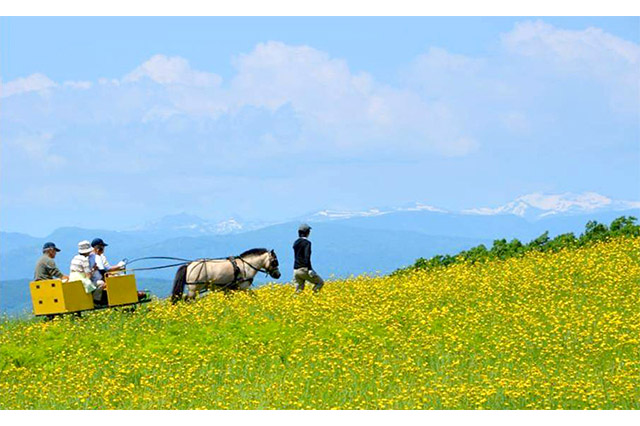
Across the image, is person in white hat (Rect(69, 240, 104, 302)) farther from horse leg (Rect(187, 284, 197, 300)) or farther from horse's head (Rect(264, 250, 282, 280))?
horse's head (Rect(264, 250, 282, 280))

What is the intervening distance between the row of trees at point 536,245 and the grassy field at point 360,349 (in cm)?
509

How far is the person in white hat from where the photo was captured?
21781 millimetres

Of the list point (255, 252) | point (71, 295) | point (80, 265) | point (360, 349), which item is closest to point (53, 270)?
point (80, 265)

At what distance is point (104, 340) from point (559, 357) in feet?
31.0

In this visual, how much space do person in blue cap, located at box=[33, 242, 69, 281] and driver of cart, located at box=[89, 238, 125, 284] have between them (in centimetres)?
69

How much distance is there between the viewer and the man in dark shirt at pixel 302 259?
23.6m

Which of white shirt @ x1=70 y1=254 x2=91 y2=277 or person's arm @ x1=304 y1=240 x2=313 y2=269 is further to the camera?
person's arm @ x1=304 y1=240 x2=313 y2=269

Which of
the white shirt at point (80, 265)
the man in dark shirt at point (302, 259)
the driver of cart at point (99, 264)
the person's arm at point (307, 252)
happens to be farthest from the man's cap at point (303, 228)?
the white shirt at point (80, 265)

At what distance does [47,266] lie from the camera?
71.8ft

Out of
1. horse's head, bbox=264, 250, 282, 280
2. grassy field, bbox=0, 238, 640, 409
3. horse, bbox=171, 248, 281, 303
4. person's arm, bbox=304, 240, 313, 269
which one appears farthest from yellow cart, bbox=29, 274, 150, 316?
person's arm, bbox=304, 240, 313, 269

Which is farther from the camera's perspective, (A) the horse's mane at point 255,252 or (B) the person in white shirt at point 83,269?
(A) the horse's mane at point 255,252

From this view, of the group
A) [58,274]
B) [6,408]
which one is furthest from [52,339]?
[6,408]

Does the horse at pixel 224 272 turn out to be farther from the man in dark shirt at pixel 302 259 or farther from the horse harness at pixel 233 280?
the man in dark shirt at pixel 302 259

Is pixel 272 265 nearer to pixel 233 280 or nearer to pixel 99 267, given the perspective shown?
pixel 233 280
